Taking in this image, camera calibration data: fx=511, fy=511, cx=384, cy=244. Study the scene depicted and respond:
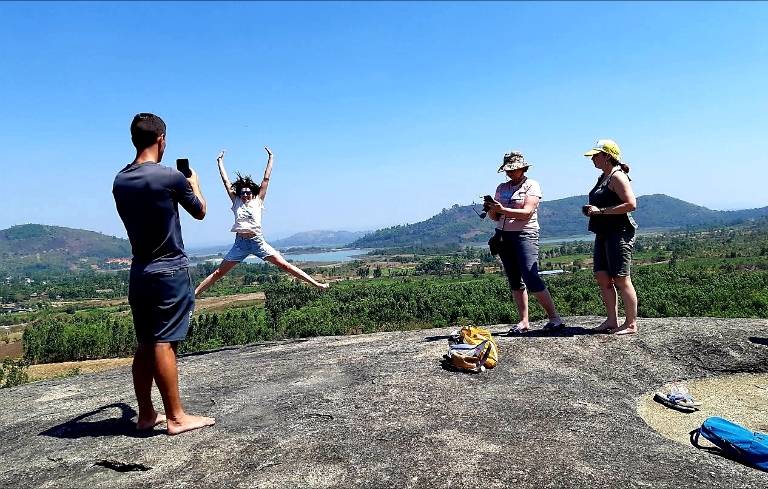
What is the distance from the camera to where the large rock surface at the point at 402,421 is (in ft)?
10.9

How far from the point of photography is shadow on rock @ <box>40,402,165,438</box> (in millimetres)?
4145

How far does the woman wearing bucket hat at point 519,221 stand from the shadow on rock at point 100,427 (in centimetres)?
433

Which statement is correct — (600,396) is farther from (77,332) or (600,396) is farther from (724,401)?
(77,332)

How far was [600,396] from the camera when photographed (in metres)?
4.84

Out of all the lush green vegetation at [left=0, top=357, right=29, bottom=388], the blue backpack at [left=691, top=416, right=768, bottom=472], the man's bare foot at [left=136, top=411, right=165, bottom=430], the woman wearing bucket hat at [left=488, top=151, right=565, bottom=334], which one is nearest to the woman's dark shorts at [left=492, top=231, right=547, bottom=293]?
the woman wearing bucket hat at [left=488, top=151, right=565, bottom=334]

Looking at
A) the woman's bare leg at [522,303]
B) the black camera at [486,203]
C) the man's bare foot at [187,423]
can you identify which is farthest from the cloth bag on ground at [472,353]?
the man's bare foot at [187,423]

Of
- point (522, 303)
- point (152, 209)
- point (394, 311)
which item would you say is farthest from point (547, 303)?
point (394, 311)

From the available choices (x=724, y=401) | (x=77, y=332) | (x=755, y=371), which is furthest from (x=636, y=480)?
(x=77, y=332)

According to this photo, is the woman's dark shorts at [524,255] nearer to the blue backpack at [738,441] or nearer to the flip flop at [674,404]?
the flip flop at [674,404]

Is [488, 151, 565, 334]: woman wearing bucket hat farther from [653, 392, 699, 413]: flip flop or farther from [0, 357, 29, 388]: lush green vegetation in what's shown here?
[0, 357, 29, 388]: lush green vegetation

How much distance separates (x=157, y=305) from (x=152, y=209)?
689mm

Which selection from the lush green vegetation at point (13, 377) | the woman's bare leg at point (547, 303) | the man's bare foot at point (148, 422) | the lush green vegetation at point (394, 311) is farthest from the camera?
the lush green vegetation at point (394, 311)

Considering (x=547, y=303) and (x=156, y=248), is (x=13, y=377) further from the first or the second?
(x=547, y=303)

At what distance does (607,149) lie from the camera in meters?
6.04
